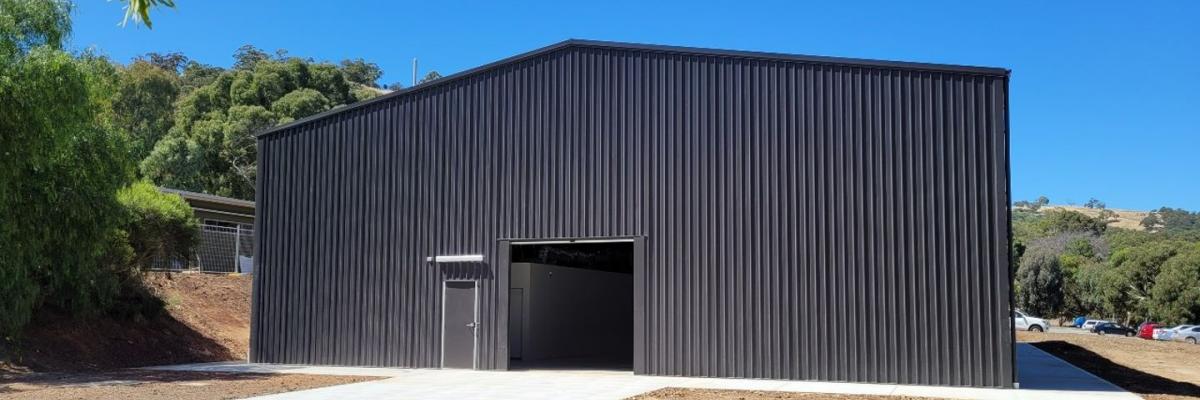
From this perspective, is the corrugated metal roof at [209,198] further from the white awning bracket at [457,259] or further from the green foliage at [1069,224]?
the green foliage at [1069,224]

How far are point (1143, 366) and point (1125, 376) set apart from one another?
5.40 m

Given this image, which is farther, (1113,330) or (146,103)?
(1113,330)

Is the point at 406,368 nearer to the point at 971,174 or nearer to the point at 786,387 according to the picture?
the point at 786,387

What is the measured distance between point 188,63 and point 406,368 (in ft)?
189

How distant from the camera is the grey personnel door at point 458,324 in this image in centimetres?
1848

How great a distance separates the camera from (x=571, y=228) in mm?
17828

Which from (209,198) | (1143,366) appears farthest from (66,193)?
(1143,366)

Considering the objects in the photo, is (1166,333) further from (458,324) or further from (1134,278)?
(458,324)

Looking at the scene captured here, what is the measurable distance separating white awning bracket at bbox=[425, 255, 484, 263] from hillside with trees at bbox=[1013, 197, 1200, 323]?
34.8 meters

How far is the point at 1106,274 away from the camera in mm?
63031

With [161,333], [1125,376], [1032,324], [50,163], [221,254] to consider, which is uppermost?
[50,163]

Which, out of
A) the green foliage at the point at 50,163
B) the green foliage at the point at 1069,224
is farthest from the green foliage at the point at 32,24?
the green foliage at the point at 1069,224

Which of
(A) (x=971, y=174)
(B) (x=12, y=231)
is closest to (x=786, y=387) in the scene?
(A) (x=971, y=174)

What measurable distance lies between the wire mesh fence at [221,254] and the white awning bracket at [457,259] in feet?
35.7
